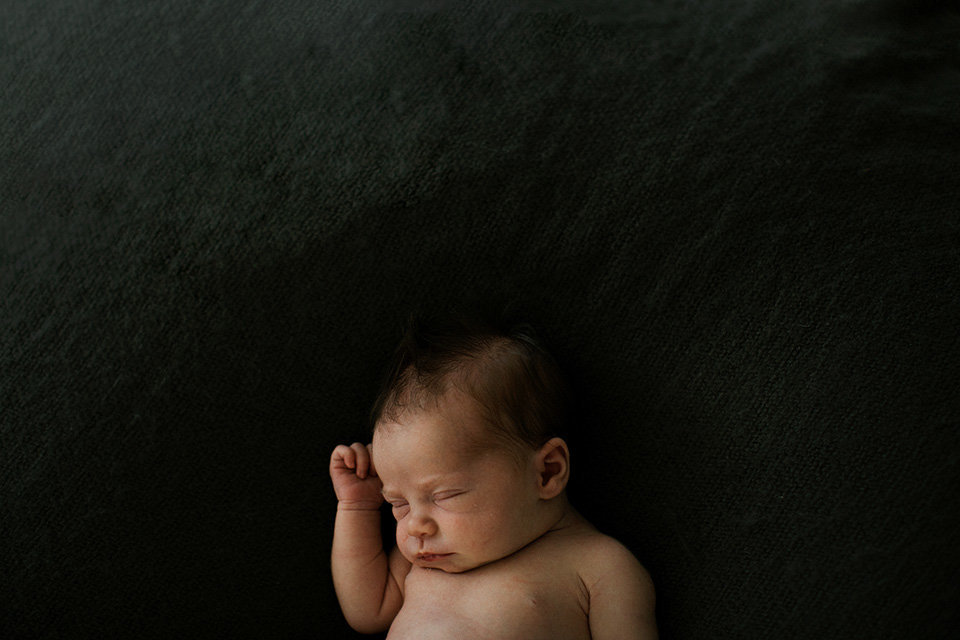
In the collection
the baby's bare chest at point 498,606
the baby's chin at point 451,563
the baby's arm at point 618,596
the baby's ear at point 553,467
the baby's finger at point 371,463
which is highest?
the baby's finger at point 371,463

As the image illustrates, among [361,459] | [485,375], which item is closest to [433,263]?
[485,375]

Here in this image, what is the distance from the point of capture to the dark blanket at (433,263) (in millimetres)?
937

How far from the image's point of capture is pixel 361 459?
1.00 metres

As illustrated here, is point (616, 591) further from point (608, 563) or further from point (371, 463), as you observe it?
point (371, 463)

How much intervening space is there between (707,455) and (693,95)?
16.8 inches

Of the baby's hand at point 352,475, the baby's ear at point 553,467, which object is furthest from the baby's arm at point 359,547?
the baby's ear at point 553,467

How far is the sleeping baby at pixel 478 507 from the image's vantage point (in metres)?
0.94

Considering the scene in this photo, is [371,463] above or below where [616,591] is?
above

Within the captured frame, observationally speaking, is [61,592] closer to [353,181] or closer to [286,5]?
[353,181]

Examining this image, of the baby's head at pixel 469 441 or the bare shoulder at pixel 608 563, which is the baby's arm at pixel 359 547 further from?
the bare shoulder at pixel 608 563

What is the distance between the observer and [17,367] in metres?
0.94

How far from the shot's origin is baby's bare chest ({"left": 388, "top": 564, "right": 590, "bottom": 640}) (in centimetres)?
93

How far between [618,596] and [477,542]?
17 centimetres

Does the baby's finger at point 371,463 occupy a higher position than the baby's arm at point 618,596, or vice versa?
the baby's finger at point 371,463
